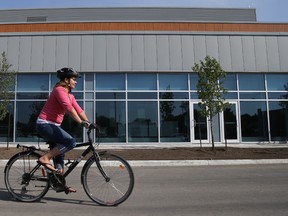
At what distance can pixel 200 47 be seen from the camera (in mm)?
19516

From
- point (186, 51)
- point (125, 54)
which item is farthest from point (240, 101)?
point (125, 54)

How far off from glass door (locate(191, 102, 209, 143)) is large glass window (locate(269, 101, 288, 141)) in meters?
4.00

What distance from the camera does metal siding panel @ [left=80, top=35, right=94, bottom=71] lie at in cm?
1908

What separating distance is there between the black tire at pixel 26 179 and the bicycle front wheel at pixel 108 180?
2.29 ft

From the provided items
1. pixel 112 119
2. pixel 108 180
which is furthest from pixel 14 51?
pixel 108 180

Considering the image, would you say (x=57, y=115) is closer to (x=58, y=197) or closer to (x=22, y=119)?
(x=58, y=197)

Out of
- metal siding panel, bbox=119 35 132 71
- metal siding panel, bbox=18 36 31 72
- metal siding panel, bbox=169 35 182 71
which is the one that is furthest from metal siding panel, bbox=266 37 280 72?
metal siding panel, bbox=18 36 31 72

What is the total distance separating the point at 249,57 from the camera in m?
19.7

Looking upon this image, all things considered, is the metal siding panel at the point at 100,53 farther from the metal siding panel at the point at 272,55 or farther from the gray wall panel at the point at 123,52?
the metal siding panel at the point at 272,55

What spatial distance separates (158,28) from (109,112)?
7149 millimetres

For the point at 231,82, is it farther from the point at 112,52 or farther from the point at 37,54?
the point at 37,54

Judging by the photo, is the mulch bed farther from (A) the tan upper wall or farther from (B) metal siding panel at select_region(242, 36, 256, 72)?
(A) the tan upper wall

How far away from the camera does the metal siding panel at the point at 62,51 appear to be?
19.2 m

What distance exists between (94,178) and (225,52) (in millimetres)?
16099
